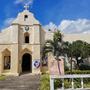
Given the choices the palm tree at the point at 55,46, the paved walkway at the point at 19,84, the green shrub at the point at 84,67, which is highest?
the palm tree at the point at 55,46

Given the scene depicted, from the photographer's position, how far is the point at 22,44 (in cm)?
3753

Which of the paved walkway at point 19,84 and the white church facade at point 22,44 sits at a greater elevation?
the white church facade at point 22,44

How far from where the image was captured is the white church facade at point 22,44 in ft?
121

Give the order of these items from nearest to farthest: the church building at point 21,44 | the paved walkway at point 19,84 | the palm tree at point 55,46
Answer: the paved walkway at point 19,84 → the palm tree at point 55,46 → the church building at point 21,44

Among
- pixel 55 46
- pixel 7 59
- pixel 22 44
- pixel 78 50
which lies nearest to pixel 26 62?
pixel 7 59

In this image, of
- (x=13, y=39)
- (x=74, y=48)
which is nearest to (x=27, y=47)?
(x=13, y=39)

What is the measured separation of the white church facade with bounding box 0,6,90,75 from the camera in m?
36.7

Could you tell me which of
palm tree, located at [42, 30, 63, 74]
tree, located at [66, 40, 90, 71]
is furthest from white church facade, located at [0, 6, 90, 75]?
tree, located at [66, 40, 90, 71]

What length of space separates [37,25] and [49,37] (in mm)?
2337

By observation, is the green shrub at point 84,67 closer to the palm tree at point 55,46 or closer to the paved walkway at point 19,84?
the palm tree at point 55,46

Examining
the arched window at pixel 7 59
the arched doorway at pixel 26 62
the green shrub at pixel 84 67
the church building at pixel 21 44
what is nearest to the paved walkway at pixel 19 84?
the church building at pixel 21 44

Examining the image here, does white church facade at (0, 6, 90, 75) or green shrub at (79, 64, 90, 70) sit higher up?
white church facade at (0, 6, 90, 75)

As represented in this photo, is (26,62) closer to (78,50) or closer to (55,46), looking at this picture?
(55,46)

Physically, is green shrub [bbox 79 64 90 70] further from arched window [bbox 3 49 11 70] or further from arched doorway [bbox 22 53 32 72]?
arched window [bbox 3 49 11 70]
